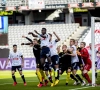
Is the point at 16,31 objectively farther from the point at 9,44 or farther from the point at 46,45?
the point at 46,45

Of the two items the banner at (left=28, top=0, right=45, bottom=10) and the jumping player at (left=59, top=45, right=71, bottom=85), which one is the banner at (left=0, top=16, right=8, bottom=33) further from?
the jumping player at (left=59, top=45, right=71, bottom=85)

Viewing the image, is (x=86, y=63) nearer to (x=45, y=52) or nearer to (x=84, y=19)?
(x=45, y=52)

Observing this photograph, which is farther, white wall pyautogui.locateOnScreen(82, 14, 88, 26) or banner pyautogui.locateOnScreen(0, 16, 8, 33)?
white wall pyautogui.locateOnScreen(82, 14, 88, 26)

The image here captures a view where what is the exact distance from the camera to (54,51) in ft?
58.9

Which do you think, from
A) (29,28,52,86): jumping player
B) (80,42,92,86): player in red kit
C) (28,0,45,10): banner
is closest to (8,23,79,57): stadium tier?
(28,0,45,10): banner

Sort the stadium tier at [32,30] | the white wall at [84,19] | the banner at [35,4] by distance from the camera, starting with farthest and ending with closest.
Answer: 1. the white wall at [84,19]
2. the stadium tier at [32,30]
3. the banner at [35,4]

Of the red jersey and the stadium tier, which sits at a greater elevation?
the red jersey

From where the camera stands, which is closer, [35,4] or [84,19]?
[35,4]

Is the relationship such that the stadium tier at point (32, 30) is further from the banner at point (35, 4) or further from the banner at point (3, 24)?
the banner at point (35, 4)

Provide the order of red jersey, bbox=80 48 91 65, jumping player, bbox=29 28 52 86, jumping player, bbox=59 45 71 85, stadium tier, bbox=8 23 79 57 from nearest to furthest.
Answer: jumping player, bbox=29 28 52 86 → red jersey, bbox=80 48 91 65 → jumping player, bbox=59 45 71 85 → stadium tier, bbox=8 23 79 57

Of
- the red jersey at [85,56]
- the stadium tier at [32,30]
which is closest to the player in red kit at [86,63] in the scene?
the red jersey at [85,56]

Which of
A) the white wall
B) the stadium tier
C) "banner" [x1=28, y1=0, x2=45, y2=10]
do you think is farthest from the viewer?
the white wall

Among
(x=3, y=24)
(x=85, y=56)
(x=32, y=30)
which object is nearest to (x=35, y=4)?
(x=32, y=30)

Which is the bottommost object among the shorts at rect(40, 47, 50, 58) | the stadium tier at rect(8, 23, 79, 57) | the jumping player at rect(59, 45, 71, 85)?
the stadium tier at rect(8, 23, 79, 57)
